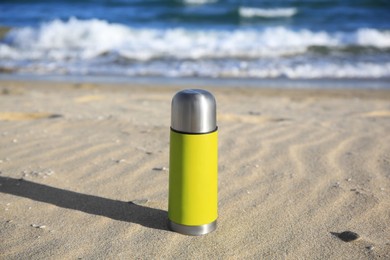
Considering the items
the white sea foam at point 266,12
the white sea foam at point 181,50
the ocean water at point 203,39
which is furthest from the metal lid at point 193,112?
the white sea foam at point 266,12

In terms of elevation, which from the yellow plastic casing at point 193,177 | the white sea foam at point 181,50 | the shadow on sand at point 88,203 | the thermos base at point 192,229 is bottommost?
the white sea foam at point 181,50

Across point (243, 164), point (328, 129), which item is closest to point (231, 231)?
point (243, 164)

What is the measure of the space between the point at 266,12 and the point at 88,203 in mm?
18615

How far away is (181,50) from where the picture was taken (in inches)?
495

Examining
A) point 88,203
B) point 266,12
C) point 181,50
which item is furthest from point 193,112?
point 266,12

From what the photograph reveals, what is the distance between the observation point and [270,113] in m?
5.68


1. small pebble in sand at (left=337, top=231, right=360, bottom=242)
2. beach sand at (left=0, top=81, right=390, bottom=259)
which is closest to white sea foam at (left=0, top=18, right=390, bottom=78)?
beach sand at (left=0, top=81, right=390, bottom=259)

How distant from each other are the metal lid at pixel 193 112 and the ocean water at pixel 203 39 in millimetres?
7231

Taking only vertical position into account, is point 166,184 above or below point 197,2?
below

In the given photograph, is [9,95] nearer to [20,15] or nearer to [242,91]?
[242,91]

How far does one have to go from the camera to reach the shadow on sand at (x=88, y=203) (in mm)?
2900

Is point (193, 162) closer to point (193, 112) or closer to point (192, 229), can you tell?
point (193, 112)

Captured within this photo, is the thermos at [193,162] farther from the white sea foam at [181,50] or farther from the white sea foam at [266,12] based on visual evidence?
the white sea foam at [266,12]

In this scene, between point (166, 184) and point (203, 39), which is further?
point (203, 39)
